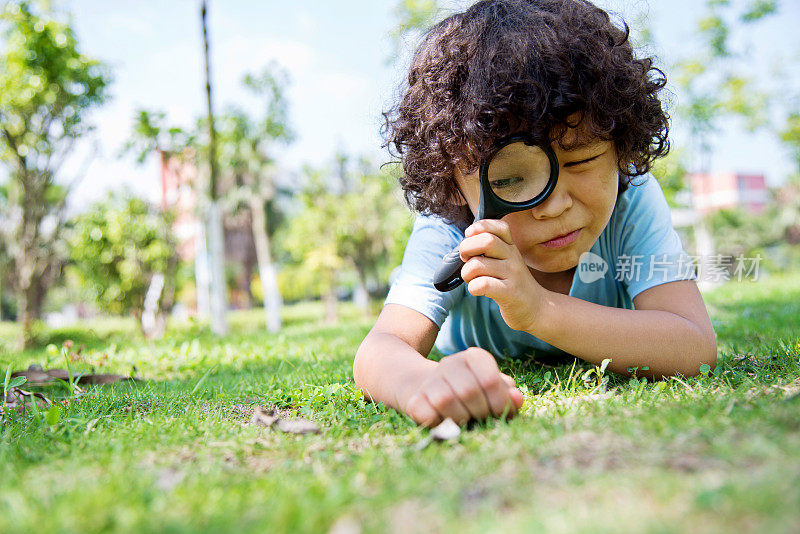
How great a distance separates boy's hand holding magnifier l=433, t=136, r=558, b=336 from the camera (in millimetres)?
1868

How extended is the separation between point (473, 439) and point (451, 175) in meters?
1.18

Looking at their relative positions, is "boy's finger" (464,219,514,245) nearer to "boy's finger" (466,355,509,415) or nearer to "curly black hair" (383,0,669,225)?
"curly black hair" (383,0,669,225)

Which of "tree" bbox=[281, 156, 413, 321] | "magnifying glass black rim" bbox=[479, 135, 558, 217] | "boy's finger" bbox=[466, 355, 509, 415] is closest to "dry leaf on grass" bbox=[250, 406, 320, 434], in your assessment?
"boy's finger" bbox=[466, 355, 509, 415]

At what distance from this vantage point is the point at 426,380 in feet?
5.34

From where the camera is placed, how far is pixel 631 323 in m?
2.03

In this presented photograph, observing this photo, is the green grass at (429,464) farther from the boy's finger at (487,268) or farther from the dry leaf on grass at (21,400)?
the boy's finger at (487,268)

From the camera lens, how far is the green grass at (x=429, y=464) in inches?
36.8

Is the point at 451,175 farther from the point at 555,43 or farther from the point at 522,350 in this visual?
the point at 522,350

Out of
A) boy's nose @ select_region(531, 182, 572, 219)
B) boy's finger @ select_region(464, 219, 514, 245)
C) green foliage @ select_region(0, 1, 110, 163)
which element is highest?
green foliage @ select_region(0, 1, 110, 163)

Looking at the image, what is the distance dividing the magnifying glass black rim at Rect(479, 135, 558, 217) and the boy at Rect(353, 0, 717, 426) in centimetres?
3

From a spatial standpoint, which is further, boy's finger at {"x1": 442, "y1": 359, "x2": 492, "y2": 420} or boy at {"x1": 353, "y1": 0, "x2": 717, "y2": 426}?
boy at {"x1": 353, "y1": 0, "x2": 717, "y2": 426}

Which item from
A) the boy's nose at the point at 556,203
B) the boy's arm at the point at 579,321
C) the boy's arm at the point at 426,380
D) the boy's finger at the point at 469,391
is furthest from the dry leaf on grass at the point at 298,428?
the boy's nose at the point at 556,203

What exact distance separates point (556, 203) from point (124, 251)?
10.2 metres

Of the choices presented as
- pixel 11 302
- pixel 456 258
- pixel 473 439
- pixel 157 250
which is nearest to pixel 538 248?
pixel 456 258
